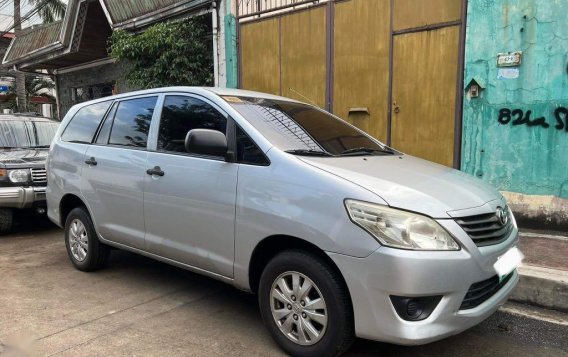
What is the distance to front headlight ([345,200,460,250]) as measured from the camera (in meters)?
2.57

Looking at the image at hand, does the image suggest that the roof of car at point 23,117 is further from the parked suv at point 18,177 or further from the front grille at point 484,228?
the front grille at point 484,228

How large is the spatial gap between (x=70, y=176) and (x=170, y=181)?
1.67m

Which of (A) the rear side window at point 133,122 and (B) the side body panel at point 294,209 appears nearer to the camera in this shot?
(B) the side body panel at point 294,209

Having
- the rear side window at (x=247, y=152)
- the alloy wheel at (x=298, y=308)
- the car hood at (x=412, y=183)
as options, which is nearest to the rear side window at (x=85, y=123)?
the rear side window at (x=247, y=152)

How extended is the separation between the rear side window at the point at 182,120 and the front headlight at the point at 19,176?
328cm

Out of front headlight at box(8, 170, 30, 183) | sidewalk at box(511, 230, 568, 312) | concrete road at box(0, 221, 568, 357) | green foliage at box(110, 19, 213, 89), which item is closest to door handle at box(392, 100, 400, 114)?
sidewalk at box(511, 230, 568, 312)

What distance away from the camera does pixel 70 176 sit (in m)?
4.80

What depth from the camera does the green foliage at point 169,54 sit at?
9.38m

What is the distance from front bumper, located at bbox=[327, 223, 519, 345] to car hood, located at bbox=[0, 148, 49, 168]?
5.20 meters

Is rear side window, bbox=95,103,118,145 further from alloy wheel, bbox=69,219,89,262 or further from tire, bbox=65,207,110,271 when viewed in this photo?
alloy wheel, bbox=69,219,89,262

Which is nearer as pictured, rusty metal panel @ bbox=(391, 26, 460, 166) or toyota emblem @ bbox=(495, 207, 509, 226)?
toyota emblem @ bbox=(495, 207, 509, 226)

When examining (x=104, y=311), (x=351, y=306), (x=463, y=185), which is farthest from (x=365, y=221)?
(x=104, y=311)

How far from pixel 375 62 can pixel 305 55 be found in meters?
1.38

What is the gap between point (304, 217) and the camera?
9.28 ft
